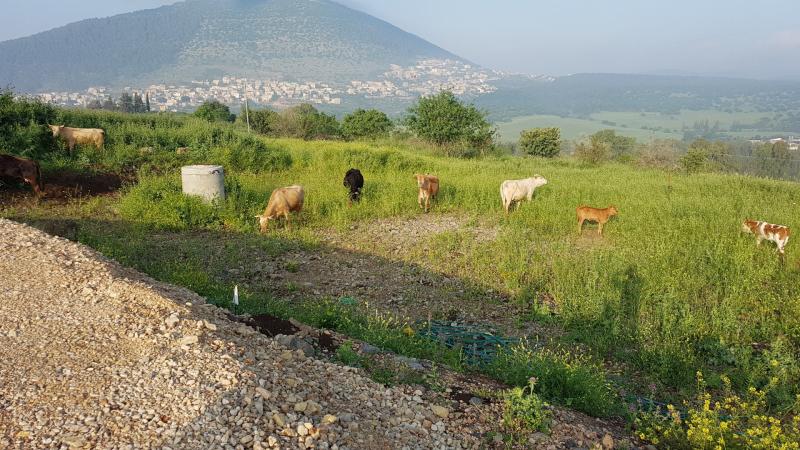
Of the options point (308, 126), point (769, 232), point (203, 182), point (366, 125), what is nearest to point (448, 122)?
point (366, 125)

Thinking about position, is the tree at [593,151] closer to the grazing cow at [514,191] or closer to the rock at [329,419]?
the grazing cow at [514,191]

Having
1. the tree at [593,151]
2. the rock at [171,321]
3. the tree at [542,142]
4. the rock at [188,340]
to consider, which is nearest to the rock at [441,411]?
the rock at [188,340]

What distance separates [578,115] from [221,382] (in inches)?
5666

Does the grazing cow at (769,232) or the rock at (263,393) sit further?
the grazing cow at (769,232)

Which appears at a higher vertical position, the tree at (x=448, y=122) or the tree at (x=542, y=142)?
the tree at (x=448, y=122)

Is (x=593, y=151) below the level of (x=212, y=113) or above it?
below

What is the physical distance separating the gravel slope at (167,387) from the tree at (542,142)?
3408 cm

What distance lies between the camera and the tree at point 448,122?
28.0 m

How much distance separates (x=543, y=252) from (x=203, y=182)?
721cm

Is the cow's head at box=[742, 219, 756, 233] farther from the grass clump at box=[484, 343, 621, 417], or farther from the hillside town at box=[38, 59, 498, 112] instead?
the hillside town at box=[38, 59, 498, 112]

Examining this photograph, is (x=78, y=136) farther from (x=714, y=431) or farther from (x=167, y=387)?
(x=714, y=431)

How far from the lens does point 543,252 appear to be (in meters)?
8.80

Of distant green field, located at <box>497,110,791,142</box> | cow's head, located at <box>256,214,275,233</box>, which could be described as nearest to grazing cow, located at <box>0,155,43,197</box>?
cow's head, located at <box>256,214,275,233</box>

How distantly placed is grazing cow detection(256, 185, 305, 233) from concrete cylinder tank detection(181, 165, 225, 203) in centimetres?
145
